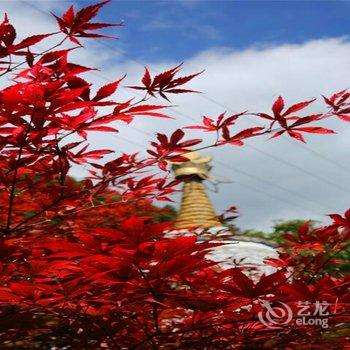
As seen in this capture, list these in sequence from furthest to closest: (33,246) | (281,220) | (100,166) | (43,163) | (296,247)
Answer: (281,220) < (296,247) < (100,166) < (43,163) < (33,246)

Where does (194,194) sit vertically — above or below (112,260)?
above

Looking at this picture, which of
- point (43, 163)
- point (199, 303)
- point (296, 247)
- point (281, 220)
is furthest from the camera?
point (281, 220)

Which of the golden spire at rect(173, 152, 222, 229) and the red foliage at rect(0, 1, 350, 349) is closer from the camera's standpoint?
the red foliage at rect(0, 1, 350, 349)

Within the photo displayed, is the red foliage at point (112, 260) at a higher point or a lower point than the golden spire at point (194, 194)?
lower

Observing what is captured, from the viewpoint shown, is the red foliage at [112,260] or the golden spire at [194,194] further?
the golden spire at [194,194]

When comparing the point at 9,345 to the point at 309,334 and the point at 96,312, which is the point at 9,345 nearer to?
the point at 96,312

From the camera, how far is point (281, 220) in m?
22.9

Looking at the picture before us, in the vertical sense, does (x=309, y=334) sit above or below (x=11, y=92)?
below

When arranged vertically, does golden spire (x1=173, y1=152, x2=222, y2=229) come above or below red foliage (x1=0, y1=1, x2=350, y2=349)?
above

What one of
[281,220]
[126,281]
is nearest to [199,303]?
[126,281]

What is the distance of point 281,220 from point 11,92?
869 inches

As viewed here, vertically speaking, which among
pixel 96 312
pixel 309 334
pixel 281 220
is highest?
pixel 281 220

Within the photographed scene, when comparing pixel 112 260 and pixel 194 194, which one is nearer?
pixel 112 260

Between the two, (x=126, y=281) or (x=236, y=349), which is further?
(x=236, y=349)
